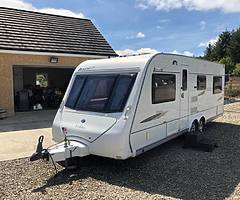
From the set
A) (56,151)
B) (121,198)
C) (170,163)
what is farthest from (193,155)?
(56,151)

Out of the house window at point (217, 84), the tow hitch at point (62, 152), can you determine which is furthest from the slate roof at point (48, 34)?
the tow hitch at point (62, 152)

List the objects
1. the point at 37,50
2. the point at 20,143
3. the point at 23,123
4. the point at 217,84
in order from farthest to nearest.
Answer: the point at 37,50
the point at 23,123
the point at 217,84
the point at 20,143

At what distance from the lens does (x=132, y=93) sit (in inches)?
219

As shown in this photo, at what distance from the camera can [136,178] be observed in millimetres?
5328

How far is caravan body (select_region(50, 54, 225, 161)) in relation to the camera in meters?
5.37

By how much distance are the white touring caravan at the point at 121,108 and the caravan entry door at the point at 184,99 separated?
3cm

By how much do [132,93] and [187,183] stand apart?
196 cm

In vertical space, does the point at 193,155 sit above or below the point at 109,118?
below

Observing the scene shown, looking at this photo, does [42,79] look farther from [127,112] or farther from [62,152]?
[127,112]

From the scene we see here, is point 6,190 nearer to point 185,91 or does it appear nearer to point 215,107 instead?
point 185,91

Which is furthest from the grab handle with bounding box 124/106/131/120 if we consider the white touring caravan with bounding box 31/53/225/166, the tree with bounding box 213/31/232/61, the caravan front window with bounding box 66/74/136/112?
the tree with bounding box 213/31/232/61

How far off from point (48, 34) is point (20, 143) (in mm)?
8489

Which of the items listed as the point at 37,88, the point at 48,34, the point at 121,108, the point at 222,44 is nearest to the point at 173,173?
the point at 121,108

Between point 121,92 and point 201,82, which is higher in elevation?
point 201,82
